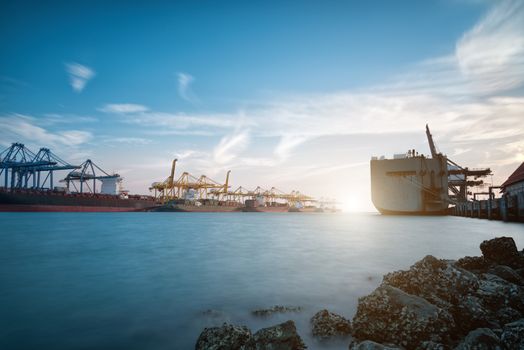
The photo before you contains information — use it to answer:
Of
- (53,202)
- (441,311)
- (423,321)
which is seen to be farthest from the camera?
(53,202)

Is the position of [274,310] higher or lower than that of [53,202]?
lower

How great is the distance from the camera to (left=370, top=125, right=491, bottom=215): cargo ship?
5441cm

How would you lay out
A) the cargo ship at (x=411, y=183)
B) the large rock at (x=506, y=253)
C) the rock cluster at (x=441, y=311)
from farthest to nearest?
the cargo ship at (x=411, y=183), the large rock at (x=506, y=253), the rock cluster at (x=441, y=311)

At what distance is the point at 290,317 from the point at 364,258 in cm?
1001

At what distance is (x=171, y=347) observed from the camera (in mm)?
5344

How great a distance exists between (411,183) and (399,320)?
188 ft

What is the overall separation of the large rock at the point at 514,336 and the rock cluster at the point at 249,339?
276cm

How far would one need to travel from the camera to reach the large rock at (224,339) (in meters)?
4.30

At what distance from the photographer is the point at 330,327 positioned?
18.2ft

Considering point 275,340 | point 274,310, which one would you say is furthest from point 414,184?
point 275,340

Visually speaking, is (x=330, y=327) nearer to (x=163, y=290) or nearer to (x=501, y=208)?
(x=163, y=290)

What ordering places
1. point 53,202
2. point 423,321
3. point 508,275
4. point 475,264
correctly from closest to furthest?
point 423,321 < point 508,275 < point 475,264 < point 53,202

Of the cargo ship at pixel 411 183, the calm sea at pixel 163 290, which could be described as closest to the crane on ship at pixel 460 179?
the cargo ship at pixel 411 183

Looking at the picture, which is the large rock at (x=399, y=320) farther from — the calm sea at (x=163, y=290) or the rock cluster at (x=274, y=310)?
the rock cluster at (x=274, y=310)
